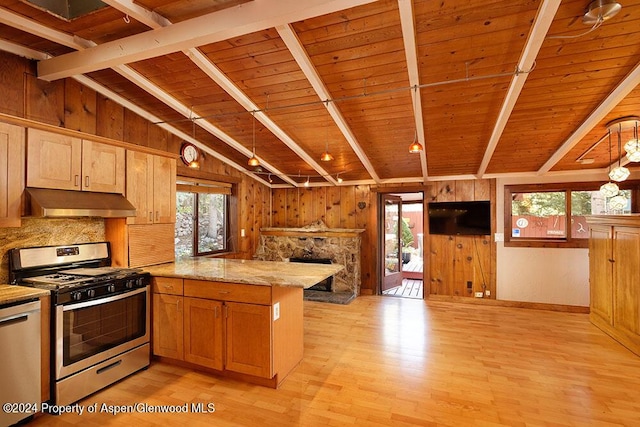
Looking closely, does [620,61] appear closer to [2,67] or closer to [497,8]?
[497,8]

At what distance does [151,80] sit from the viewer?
337 centimetres

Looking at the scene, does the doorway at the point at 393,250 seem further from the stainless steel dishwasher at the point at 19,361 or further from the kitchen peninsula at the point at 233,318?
the stainless steel dishwasher at the point at 19,361

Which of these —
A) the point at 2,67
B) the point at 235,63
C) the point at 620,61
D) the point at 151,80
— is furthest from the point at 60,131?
the point at 620,61

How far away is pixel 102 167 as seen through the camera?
3.13 m

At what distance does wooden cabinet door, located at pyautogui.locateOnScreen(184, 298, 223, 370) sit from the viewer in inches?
114

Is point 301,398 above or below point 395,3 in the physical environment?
below

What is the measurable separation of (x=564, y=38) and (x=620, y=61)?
68 cm

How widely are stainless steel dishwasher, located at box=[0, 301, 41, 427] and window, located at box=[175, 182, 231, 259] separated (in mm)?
2423

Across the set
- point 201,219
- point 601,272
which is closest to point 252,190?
point 201,219

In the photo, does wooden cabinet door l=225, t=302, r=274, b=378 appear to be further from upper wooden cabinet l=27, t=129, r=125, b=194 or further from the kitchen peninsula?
upper wooden cabinet l=27, t=129, r=125, b=194

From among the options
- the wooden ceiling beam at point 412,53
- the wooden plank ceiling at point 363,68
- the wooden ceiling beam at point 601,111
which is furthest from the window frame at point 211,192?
the wooden ceiling beam at point 601,111

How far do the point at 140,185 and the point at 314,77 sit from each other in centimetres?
221

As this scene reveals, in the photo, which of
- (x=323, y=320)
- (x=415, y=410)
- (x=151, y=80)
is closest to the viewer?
(x=415, y=410)

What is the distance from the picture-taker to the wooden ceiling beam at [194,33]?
215cm
